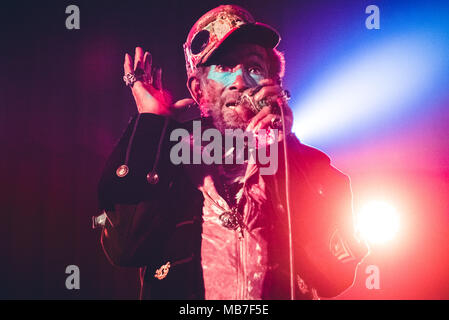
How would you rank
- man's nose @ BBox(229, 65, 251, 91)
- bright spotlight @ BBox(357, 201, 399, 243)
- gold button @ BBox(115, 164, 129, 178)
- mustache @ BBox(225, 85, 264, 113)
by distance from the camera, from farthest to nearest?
bright spotlight @ BBox(357, 201, 399, 243)
man's nose @ BBox(229, 65, 251, 91)
mustache @ BBox(225, 85, 264, 113)
gold button @ BBox(115, 164, 129, 178)

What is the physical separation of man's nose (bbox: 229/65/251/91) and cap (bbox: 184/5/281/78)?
14cm

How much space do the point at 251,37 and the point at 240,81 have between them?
24cm

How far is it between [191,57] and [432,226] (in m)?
1.38

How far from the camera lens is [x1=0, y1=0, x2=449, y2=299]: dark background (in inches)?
63.6

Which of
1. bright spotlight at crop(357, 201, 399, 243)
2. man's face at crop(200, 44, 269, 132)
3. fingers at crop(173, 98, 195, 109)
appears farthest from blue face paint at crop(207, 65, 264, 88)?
bright spotlight at crop(357, 201, 399, 243)

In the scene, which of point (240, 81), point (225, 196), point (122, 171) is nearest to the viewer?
point (122, 171)

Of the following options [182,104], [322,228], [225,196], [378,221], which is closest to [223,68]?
[182,104]

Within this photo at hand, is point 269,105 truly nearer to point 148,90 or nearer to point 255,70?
point 255,70

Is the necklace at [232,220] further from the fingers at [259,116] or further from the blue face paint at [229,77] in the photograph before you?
the blue face paint at [229,77]

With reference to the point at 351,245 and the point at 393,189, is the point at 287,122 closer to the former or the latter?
the point at 351,245

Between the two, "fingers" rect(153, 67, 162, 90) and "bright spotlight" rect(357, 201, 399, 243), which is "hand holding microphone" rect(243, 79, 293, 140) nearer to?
"fingers" rect(153, 67, 162, 90)

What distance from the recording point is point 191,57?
1.76 m

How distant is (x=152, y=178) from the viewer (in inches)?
55.1

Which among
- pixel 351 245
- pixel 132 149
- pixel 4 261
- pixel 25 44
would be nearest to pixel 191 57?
pixel 132 149
